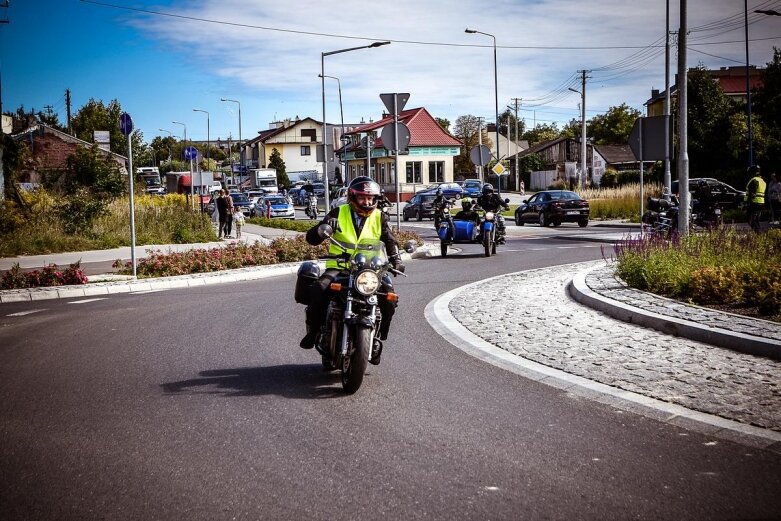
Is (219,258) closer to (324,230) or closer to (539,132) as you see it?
(324,230)

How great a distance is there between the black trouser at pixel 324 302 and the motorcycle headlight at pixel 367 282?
364 millimetres

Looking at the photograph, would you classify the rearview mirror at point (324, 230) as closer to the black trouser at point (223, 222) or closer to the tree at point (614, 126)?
the black trouser at point (223, 222)

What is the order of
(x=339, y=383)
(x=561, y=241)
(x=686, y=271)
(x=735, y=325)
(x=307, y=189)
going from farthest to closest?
1. (x=307, y=189)
2. (x=561, y=241)
3. (x=686, y=271)
4. (x=735, y=325)
5. (x=339, y=383)

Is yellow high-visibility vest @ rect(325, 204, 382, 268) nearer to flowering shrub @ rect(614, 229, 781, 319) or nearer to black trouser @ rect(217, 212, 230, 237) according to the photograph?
flowering shrub @ rect(614, 229, 781, 319)

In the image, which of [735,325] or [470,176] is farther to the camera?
[470,176]

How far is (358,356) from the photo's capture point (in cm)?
592

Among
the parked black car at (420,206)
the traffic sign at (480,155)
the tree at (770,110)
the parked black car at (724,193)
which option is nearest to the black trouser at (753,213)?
the traffic sign at (480,155)

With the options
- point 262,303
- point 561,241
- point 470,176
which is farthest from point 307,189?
point 262,303

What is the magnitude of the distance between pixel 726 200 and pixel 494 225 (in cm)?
2135

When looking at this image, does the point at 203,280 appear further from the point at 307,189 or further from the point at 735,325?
the point at 307,189

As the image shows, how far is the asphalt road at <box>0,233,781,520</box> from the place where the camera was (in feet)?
12.8

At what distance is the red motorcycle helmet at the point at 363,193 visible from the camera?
20.7 feet

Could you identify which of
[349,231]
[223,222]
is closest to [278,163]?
[223,222]

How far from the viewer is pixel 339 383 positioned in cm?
654
